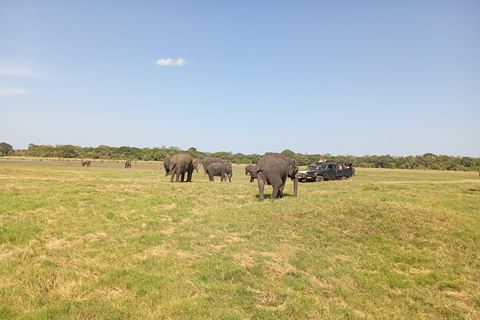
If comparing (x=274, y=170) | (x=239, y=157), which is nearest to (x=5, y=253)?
(x=274, y=170)

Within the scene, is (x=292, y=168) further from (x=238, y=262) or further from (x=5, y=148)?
(x=5, y=148)

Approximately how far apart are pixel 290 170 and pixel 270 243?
277 inches

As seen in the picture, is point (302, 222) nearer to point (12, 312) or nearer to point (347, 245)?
point (347, 245)

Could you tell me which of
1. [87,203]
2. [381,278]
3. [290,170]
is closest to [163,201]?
[87,203]

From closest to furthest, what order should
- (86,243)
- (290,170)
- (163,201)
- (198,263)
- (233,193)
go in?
(198,263)
(86,243)
(163,201)
(290,170)
(233,193)

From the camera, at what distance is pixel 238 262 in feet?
22.1

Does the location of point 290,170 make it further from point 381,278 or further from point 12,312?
point 12,312

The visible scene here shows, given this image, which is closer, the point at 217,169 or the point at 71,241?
the point at 71,241

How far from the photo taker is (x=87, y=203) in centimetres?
1184

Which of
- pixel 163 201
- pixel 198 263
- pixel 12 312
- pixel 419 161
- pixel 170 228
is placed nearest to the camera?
pixel 12 312

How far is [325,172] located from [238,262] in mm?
25350

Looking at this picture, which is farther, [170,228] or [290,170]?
[290,170]

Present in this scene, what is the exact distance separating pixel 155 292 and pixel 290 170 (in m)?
10.6

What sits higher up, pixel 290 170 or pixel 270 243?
pixel 290 170
